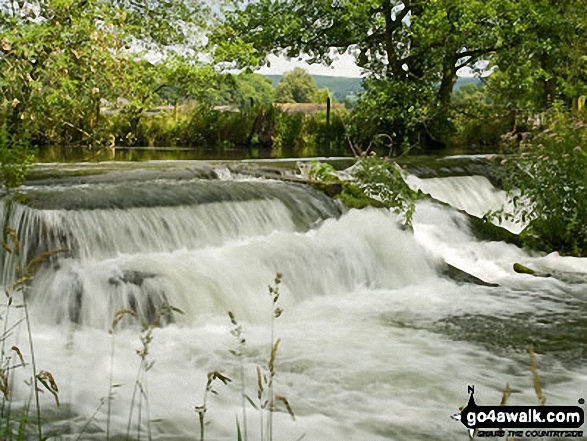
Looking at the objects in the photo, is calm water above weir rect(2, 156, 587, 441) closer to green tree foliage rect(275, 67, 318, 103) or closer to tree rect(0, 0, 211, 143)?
tree rect(0, 0, 211, 143)

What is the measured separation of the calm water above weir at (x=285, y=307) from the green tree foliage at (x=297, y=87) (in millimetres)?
117571

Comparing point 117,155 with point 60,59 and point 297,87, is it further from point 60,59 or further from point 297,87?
point 297,87

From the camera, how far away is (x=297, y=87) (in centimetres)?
13088

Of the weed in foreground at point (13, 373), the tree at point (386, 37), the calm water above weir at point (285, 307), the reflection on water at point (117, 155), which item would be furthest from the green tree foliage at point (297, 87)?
the weed in foreground at point (13, 373)

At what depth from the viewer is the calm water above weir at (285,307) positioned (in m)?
4.61

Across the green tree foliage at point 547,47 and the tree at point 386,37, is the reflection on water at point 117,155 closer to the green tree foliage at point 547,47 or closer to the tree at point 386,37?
the tree at point 386,37

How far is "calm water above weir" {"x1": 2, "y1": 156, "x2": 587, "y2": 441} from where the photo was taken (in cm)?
461

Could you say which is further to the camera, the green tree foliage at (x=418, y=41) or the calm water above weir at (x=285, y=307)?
the green tree foliage at (x=418, y=41)

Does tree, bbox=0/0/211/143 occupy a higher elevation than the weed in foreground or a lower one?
higher

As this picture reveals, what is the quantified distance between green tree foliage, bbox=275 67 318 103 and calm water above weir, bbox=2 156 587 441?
386ft

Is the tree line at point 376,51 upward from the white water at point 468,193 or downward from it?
upward

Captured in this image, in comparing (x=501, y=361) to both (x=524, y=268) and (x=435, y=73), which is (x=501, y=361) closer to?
(x=524, y=268)

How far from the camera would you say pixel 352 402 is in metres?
4.69

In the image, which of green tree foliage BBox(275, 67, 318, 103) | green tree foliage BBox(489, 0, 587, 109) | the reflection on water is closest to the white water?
the reflection on water
